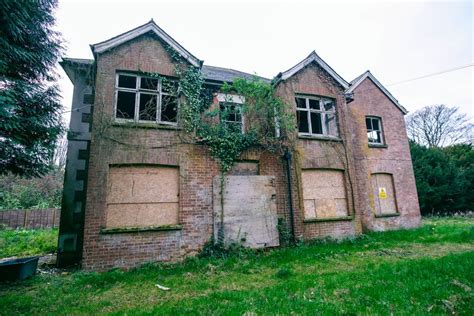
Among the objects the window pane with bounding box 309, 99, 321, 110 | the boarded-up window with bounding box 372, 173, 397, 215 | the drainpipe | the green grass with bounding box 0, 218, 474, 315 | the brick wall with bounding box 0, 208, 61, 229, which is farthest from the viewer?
the brick wall with bounding box 0, 208, 61, 229

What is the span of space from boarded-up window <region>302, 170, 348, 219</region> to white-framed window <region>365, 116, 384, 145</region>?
4.64 meters

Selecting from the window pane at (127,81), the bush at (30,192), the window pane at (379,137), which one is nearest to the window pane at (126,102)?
the window pane at (127,81)

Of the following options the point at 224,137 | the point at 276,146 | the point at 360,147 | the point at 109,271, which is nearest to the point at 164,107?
the point at 224,137

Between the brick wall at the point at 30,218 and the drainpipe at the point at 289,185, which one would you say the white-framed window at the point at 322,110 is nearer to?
the drainpipe at the point at 289,185

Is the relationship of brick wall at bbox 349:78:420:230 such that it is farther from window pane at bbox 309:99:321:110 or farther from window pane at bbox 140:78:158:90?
window pane at bbox 140:78:158:90

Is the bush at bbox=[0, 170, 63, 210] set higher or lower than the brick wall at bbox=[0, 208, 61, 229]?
higher

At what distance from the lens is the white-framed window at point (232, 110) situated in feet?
31.2

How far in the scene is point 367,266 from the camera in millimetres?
6484

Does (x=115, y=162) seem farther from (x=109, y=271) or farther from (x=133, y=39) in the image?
(x=133, y=39)

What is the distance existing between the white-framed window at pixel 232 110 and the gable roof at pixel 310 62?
214 centimetres

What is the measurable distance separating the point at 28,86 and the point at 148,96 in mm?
3462

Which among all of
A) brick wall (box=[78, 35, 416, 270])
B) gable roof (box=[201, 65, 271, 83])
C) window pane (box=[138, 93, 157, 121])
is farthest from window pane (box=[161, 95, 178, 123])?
gable roof (box=[201, 65, 271, 83])

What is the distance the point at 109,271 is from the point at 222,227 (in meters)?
3.52

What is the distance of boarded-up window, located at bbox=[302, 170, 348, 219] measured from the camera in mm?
9797
